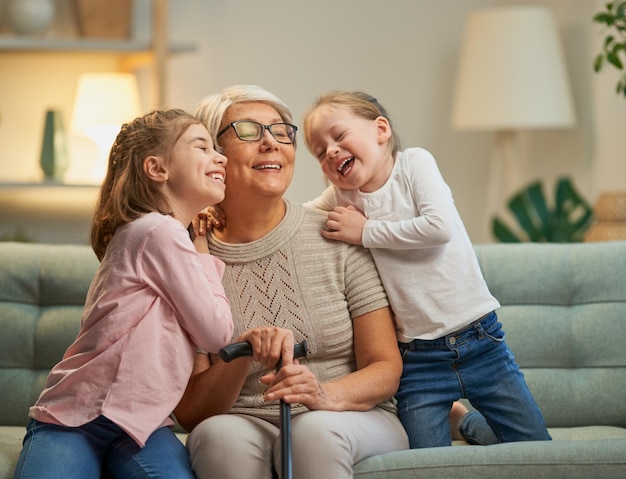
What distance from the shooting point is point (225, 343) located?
184 cm

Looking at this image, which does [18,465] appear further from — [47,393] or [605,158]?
[605,158]

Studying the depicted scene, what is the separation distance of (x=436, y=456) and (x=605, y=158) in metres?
2.39

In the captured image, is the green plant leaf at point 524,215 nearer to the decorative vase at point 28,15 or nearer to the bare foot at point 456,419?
the bare foot at point 456,419

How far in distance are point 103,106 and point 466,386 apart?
7.37ft

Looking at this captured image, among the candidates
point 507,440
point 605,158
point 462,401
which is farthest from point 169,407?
point 605,158

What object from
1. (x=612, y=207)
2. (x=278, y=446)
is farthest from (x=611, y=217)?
(x=278, y=446)

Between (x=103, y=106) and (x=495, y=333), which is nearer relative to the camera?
(x=495, y=333)

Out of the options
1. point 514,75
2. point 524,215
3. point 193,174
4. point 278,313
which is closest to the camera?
point 193,174

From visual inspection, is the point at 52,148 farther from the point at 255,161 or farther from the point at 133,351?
the point at 133,351

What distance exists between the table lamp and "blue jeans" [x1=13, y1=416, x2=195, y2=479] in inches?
84.6

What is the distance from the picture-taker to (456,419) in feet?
7.43

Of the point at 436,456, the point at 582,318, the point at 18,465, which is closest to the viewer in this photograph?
the point at 18,465

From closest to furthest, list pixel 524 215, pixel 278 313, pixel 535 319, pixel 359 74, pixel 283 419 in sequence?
pixel 283 419 < pixel 278 313 < pixel 535 319 < pixel 524 215 < pixel 359 74

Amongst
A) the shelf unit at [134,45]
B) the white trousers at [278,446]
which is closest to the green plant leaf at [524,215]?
the shelf unit at [134,45]
